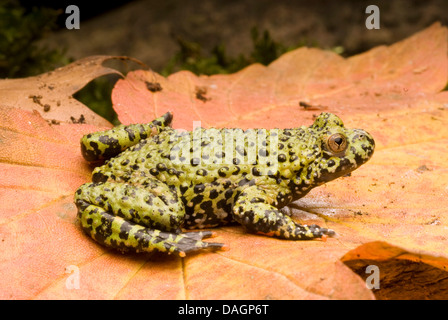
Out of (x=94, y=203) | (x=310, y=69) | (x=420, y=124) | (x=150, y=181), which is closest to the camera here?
(x=94, y=203)

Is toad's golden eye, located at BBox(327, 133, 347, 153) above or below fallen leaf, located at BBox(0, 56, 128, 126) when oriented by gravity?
below

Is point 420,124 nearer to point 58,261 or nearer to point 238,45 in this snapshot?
point 58,261

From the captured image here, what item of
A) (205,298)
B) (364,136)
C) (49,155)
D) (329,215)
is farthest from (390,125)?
(49,155)

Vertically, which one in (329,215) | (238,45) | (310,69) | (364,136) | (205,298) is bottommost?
(205,298)
